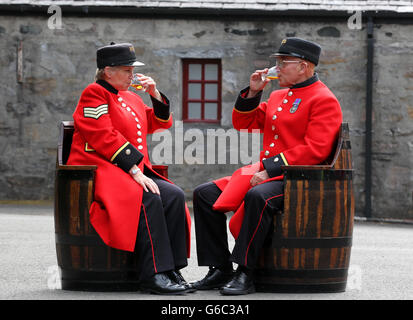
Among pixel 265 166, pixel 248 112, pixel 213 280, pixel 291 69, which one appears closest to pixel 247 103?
pixel 248 112

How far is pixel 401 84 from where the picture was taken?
13578mm

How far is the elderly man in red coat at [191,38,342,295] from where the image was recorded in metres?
5.04

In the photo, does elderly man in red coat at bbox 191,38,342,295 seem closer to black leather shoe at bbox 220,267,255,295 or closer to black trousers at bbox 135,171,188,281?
black leather shoe at bbox 220,267,255,295

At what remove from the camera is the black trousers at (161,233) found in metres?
5.04

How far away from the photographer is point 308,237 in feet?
16.6

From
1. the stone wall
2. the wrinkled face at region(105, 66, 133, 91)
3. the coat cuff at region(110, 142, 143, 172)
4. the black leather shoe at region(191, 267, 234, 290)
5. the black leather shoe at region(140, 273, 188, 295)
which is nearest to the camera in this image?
the black leather shoe at region(140, 273, 188, 295)

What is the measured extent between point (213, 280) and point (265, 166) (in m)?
0.80

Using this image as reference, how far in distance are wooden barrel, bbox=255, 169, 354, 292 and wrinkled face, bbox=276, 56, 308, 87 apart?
0.74m

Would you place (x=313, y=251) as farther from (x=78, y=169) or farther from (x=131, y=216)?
(x=78, y=169)

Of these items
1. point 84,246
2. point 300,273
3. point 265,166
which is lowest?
point 300,273

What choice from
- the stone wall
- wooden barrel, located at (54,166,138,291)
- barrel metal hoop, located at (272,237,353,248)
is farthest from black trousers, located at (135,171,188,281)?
the stone wall

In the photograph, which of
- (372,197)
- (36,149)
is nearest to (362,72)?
(372,197)

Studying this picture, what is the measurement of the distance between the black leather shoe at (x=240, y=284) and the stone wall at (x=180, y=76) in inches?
347

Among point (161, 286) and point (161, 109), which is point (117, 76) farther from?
point (161, 286)
